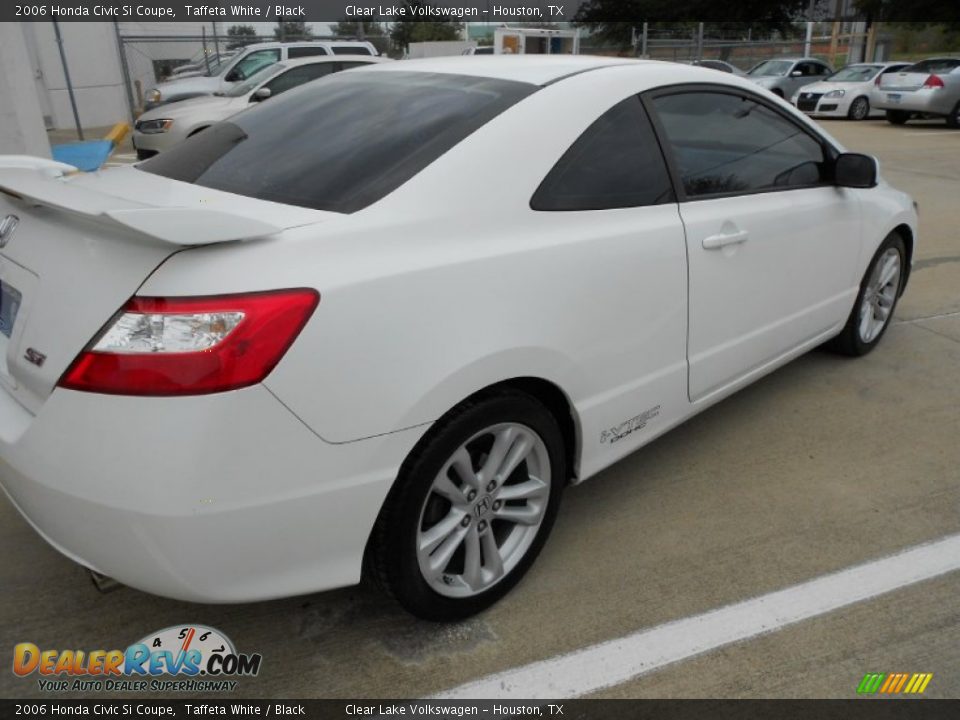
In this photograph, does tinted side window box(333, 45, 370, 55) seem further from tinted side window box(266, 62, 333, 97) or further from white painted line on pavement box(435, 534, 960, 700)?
white painted line on pavement box(435, 534, 960, 700)

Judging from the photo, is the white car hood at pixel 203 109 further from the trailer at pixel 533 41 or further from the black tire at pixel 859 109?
the black tire at pixel 859 109

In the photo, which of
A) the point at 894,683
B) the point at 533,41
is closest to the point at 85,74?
the point at 533,41

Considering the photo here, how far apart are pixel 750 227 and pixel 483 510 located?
61.0 inches

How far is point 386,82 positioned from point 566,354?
49.5 inches

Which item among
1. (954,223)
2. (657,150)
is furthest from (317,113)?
(954,223)

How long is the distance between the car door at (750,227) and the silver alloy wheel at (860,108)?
699 inches

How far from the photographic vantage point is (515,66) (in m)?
2.84

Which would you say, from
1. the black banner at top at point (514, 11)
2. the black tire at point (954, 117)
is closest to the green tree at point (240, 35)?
the black banner at top at point (514, 11)

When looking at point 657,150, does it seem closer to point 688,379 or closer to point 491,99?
point 491,99

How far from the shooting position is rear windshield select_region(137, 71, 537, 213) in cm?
223

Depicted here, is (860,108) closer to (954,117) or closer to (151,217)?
(954,117)

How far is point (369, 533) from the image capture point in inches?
79.7

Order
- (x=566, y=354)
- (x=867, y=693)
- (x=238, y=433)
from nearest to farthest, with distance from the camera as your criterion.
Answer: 1. (x=238, y=433)
2. (x=867, y=693)
3. (x=566, y=354)

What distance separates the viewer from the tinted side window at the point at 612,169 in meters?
2.43
